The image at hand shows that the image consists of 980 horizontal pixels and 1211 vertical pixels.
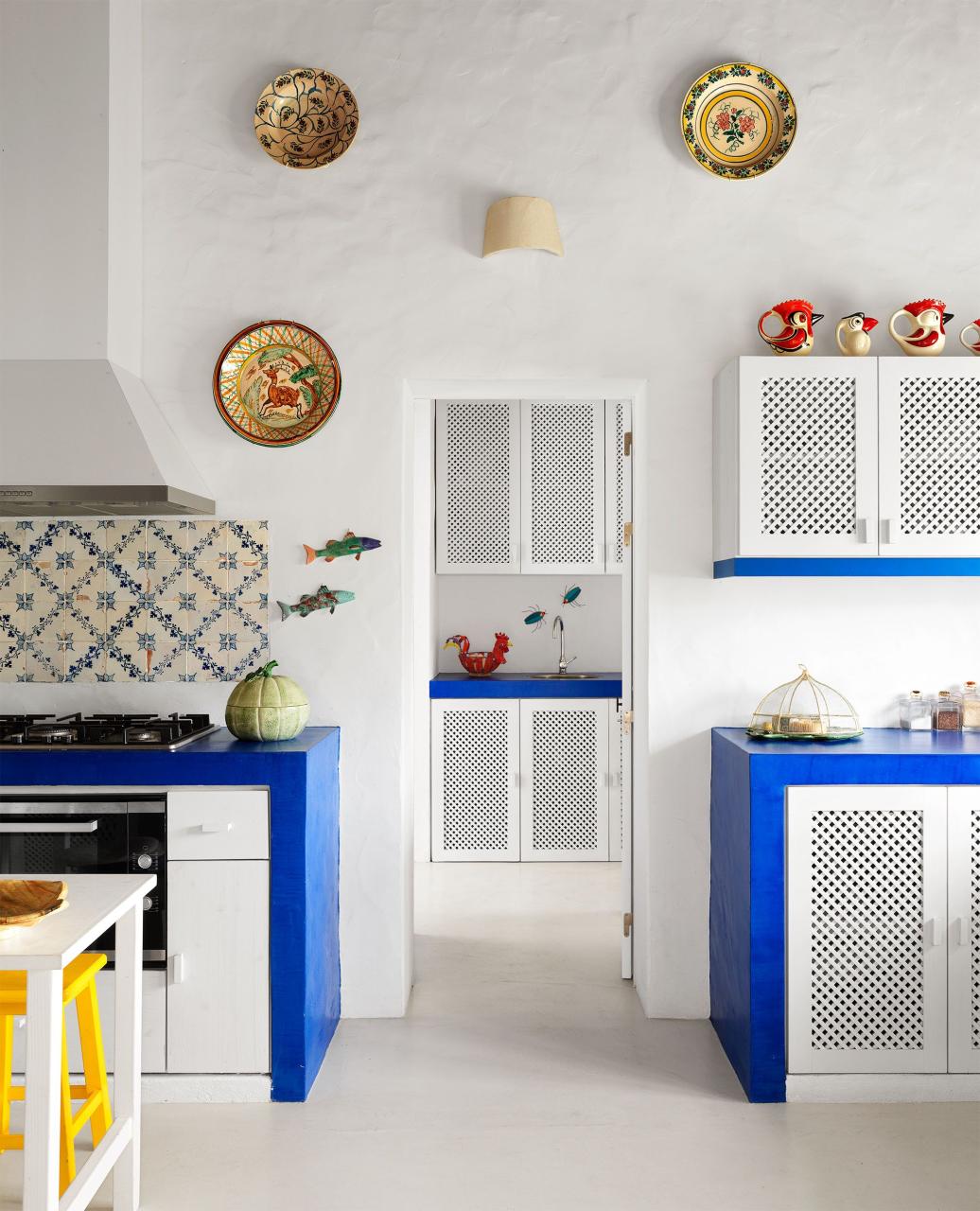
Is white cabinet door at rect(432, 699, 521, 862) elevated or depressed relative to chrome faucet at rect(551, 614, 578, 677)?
depressed

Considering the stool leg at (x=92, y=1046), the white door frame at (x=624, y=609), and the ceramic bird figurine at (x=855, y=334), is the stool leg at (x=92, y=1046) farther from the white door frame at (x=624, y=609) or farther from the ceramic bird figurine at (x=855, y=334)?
the ceramic bird figurine at (x=855, y=334)

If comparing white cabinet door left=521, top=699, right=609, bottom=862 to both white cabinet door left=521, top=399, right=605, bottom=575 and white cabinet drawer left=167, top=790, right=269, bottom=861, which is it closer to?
white cabinet door left=521, top=399, right=605, bottom=575

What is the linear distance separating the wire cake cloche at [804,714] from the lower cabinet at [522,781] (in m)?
1.87

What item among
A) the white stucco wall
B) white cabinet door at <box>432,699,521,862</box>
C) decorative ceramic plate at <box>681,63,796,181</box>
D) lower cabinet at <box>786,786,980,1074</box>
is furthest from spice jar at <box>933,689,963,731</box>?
white cabinet door at <box>432,699,521,862</box>

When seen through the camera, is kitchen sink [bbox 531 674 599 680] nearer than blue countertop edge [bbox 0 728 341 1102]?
No

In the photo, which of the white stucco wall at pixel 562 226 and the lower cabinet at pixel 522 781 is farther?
the lower cabinet at pixel 522 781

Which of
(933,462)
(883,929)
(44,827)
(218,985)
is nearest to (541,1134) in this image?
(218,985)

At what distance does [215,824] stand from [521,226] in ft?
6.65

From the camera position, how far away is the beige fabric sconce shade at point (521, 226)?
320 cm

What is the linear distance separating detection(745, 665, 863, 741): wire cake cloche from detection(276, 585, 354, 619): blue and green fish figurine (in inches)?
53.4

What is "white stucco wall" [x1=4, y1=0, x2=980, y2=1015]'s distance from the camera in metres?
3.32

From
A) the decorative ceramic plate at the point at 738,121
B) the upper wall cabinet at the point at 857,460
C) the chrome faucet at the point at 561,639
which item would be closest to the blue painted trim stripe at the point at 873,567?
the upper wall cabinet at the point at 857,460

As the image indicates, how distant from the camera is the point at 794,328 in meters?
3.13

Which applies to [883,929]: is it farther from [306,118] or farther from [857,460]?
[306,118]
